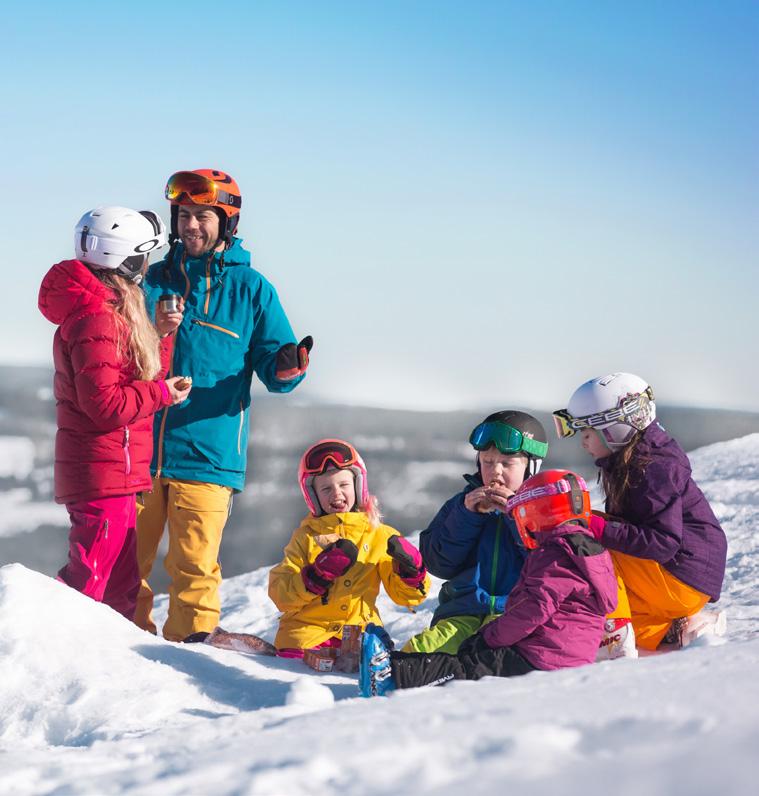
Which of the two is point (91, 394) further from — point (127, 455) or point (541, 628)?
point (541, 628)

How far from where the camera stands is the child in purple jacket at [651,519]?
4.47 meters

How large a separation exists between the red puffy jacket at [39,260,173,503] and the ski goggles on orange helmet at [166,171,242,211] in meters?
0.78

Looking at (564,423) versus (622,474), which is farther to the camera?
(564,423)

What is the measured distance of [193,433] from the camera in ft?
17.0

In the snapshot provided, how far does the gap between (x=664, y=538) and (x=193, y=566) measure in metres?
2.26

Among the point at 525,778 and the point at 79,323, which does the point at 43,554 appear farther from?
the point at 525,778

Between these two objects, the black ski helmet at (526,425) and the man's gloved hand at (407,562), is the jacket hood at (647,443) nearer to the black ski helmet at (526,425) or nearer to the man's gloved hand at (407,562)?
the black ski helmet at (526,425)

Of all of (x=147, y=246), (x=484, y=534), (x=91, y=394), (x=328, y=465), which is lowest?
(x=484, y=534)

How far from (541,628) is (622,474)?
3.30ft

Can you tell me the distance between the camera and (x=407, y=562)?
4.53 meters

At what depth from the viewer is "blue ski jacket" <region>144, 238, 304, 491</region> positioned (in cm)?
519

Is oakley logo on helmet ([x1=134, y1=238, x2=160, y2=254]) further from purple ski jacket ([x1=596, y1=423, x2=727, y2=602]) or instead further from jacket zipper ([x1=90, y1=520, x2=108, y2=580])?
purple ski jacket ([x1=596, y1=423, x2=727, y2=602])

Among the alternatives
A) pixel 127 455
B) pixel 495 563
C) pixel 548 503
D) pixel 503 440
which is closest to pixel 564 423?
pixel 503 440

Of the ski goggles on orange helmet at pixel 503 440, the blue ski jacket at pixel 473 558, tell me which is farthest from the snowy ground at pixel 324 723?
the ski goggles on orange helmet at pixel 503 440
